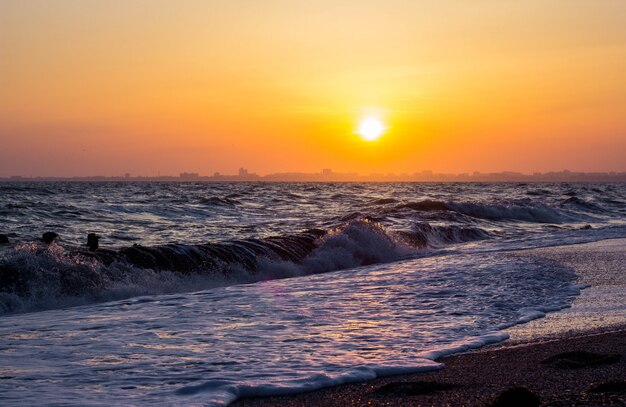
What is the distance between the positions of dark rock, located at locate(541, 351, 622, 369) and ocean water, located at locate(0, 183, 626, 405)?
43.4 inches

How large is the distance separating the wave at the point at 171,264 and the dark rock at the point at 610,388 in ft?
25.7

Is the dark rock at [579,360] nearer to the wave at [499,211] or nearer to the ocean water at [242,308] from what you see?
the ocean water at [242,308]

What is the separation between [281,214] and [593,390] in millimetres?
26484

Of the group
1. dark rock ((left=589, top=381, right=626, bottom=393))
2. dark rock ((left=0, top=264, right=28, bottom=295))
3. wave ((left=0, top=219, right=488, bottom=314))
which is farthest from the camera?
wave ((left=0, top=219, right=488, bottom=314))

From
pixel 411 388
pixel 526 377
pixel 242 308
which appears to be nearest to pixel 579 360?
pixel 526 377

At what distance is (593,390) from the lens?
4.83 metres

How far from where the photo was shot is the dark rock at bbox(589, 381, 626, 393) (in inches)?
188

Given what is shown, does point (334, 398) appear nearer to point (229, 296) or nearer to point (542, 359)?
point (542, 359)

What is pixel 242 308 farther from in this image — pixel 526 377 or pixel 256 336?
pixel 526 377

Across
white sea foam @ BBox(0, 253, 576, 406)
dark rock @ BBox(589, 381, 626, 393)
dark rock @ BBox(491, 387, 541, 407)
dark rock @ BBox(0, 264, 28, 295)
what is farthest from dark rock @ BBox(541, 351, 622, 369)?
dark rock @ BBox(0, 264, 28, 295)

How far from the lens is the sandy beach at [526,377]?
4.79 meters

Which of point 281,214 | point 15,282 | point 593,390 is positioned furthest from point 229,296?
point 281,214

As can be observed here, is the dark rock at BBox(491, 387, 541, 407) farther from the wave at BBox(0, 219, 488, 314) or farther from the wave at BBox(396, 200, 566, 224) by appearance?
the wave at BBox(396, 200, 566, 224)

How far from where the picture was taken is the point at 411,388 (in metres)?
5.25
